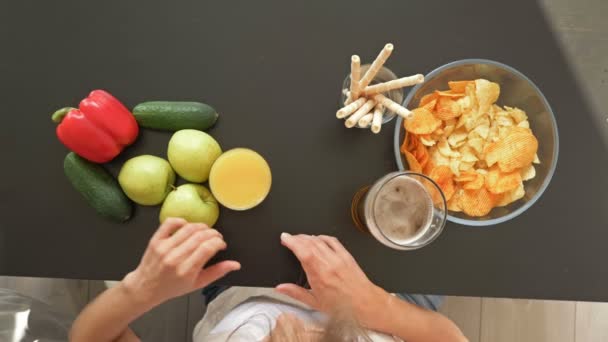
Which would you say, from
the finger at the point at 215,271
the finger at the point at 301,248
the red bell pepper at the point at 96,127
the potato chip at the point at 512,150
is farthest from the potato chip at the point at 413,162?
the red bell pepper at the point at 96,127

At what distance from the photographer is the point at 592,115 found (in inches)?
29.6

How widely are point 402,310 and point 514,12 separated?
0.55m

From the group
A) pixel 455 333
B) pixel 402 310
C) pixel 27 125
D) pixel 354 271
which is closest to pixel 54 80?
pixel 27 125

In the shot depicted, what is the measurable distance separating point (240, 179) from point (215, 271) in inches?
5.7

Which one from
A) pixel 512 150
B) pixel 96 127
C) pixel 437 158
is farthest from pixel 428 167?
pixel 96 127

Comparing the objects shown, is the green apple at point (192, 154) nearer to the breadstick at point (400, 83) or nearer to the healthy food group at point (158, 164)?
the healthy food group at point (158, 164)

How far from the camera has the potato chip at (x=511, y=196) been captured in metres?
0.69

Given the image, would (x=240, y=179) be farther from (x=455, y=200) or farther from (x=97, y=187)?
(x=455, y=200)

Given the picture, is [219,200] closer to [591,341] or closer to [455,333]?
[455,333]

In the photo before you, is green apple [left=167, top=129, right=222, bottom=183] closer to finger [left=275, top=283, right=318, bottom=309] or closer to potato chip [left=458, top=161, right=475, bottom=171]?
finger [left=275, top=283, right=318, bottom=309]

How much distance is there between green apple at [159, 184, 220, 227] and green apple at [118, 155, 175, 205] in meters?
0.02

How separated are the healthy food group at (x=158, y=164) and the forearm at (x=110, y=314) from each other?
12 centimetres

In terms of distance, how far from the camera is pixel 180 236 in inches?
24.6

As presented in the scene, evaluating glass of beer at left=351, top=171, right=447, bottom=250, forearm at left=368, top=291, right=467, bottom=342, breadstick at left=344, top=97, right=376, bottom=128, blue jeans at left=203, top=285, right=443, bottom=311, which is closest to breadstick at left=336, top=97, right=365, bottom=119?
breadstick at left=344, top=97, right=376, bottom=128
